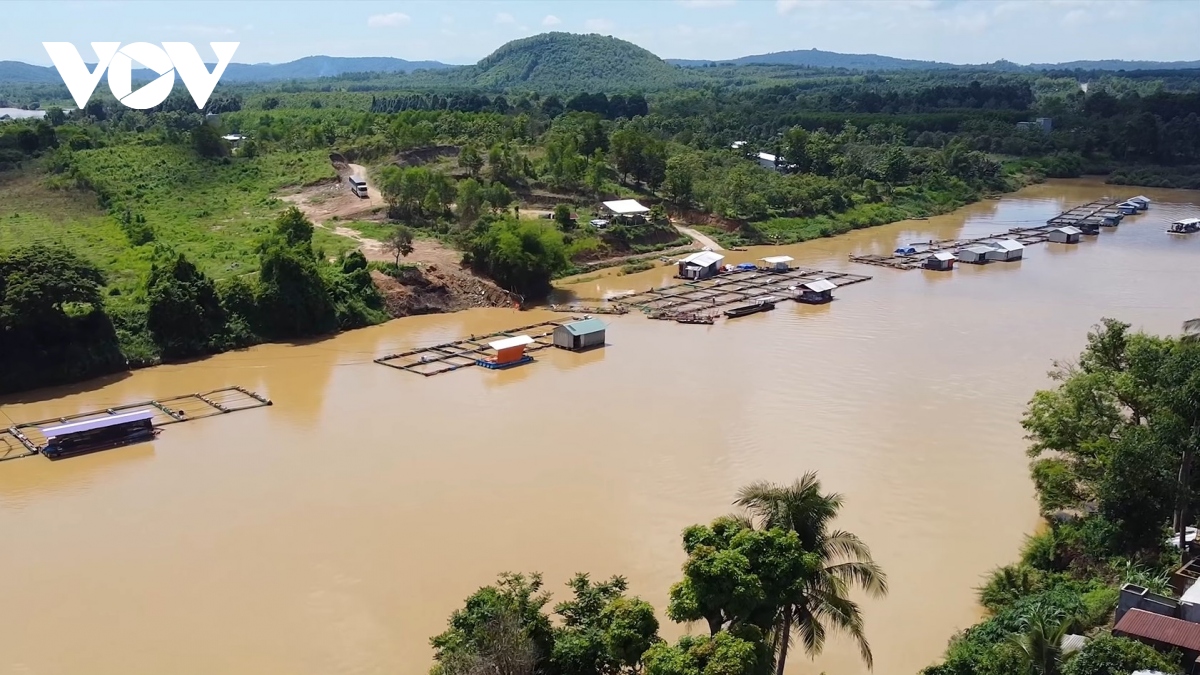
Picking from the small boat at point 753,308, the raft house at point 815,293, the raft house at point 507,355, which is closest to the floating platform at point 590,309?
the small boat at point 753,308

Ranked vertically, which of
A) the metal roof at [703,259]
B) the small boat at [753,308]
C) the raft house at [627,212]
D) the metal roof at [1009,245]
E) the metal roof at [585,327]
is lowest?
the metal roof at [1009,245]

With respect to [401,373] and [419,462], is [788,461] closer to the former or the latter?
[419,462]

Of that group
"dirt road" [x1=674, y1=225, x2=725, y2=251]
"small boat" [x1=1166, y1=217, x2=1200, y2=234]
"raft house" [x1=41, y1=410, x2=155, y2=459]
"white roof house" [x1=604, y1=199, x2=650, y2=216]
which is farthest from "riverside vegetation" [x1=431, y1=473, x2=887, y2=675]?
"small boat" [x1=1166, y1=217, x2=1200, y2=234]

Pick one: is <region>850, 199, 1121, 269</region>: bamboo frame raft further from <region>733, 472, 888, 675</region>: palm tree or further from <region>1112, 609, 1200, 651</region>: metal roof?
<region>733, 472, 888, 675</region>: palm tree

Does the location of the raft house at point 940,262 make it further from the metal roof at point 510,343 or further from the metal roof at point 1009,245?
the metal roof at point 510,343

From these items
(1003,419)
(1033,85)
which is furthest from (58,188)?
(1033,85)

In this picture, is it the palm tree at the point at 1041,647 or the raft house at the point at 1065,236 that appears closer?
the palm tree at the point at 1041,647
